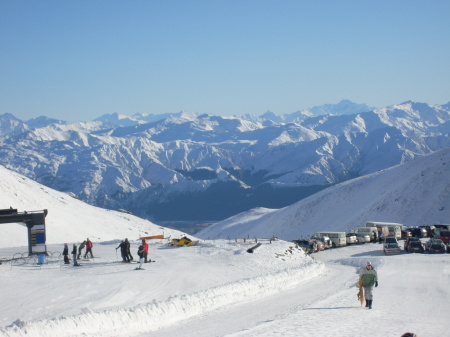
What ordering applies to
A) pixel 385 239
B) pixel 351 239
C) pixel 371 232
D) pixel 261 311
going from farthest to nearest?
pixel 371 232 < pixel 351 239 < pixel 385 239 < pixel 261 311

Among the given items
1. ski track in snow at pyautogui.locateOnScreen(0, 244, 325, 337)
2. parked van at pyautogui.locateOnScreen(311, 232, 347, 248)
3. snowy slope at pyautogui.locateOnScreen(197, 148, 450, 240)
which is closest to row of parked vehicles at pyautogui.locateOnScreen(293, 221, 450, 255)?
parked van at pyautogui.locateOnScreen(311, 232, 347, 248)

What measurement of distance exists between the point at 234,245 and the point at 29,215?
582 inches

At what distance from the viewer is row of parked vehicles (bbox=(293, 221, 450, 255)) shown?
48.2 metres

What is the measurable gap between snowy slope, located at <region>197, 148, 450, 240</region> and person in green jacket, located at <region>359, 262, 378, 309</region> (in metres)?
76.1

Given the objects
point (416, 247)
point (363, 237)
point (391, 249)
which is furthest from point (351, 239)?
point (391, 249)

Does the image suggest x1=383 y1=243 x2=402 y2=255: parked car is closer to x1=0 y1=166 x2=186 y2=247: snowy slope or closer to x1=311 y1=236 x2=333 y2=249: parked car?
x1=311 y1=236 x2=333 y2=249: parked car

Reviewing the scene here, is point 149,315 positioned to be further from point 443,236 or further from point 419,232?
point 419,232

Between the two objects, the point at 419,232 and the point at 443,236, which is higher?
the point at 419,232

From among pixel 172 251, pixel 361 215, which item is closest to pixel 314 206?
pixel 361 215

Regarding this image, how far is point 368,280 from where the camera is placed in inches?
861

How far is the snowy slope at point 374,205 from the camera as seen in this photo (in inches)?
3939

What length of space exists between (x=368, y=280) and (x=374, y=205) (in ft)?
289

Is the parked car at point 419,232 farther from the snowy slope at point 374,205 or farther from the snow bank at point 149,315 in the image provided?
the snow bank at point 149,315

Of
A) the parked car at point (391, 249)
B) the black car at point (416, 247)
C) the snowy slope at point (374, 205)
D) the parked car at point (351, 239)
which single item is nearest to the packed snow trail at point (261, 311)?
the parked car at point (391, 249)
